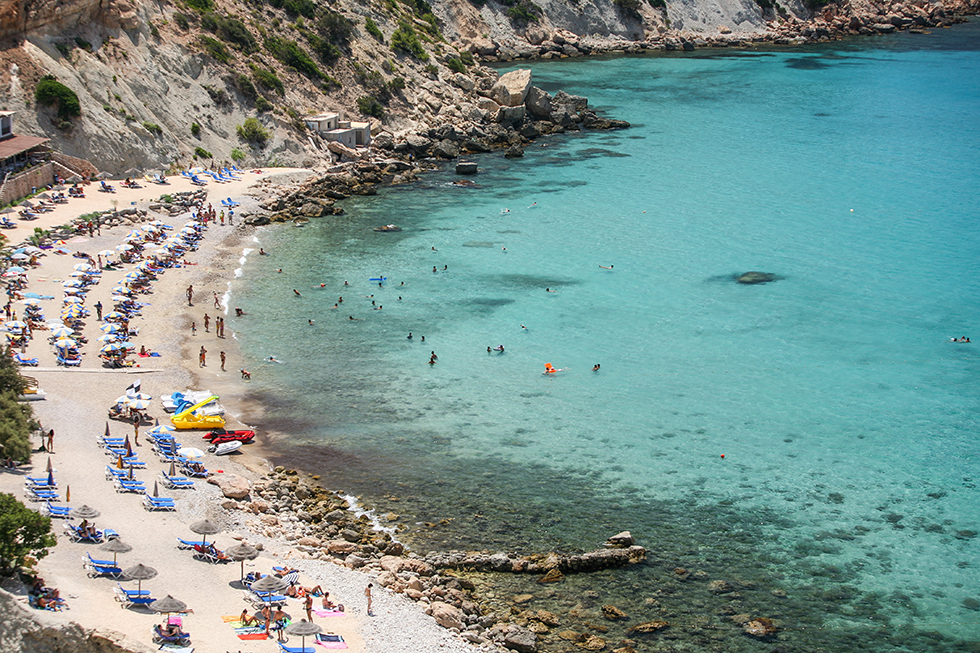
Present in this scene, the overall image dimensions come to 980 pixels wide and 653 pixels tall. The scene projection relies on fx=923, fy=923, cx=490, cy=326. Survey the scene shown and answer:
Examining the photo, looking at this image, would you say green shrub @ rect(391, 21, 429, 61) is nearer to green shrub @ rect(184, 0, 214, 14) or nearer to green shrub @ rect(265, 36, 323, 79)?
green shrub @ rect(265, 36, 323, 79)

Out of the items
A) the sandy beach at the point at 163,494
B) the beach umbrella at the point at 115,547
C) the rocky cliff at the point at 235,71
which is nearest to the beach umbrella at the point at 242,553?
the sandy beach at the point at 163,494

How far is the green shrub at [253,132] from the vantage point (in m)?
78.8

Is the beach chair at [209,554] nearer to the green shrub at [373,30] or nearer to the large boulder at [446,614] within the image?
the large boulder at [446,614]

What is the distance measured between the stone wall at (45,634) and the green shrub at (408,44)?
86.8 meters

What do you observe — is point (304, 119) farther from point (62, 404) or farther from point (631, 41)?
point (631, 41)

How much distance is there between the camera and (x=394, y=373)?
153 ft

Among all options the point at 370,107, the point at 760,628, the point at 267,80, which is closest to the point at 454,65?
the point at 370,107

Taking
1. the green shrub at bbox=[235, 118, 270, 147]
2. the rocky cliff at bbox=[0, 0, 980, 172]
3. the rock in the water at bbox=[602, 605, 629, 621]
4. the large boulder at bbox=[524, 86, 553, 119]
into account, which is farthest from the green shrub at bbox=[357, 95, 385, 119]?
A: the rock in the water at bbox=[602, 605, 629, 621]

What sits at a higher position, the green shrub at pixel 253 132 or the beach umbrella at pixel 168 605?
the green shrub at pixel 253 132

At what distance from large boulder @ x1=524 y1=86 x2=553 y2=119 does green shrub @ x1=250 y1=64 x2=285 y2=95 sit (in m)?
28.1

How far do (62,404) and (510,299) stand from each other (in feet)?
87.7

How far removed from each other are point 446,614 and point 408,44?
3335 inches

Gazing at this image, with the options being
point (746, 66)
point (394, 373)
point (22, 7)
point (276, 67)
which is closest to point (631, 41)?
point (746, 66)

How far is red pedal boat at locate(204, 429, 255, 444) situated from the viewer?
38562 millimetres
